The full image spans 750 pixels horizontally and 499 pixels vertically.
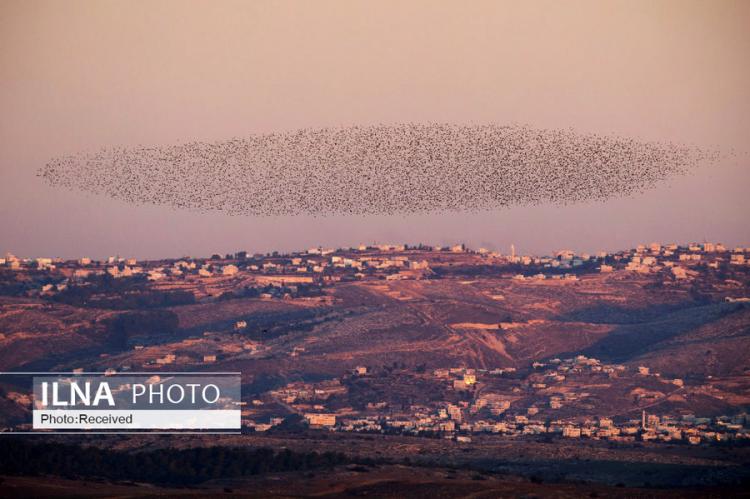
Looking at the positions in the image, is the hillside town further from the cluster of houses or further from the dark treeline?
the dark treeline

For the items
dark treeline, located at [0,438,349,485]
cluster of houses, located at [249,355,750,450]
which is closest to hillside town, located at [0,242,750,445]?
cluster of houses, located at [249,355,750,450]

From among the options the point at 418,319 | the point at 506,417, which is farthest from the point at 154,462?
the point at 418,319

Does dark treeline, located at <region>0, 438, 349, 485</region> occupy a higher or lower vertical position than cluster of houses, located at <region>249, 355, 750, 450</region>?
higher

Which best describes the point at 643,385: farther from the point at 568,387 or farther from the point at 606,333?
the point at 606,333

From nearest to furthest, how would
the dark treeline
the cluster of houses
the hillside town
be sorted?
the dark treeline
the cluster of houses
the hillside town

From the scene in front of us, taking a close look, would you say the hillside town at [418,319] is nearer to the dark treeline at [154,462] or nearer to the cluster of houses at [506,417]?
the cluster of houses at [506,417]

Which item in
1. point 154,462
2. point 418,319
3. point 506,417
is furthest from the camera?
point 418,319

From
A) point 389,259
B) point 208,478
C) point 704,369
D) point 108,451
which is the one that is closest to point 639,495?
point 208,478

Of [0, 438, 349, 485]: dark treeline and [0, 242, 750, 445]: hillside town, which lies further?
[0, 242, 750, 445]: hillside town

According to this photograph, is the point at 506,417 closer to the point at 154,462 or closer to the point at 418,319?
the point at 418,319
